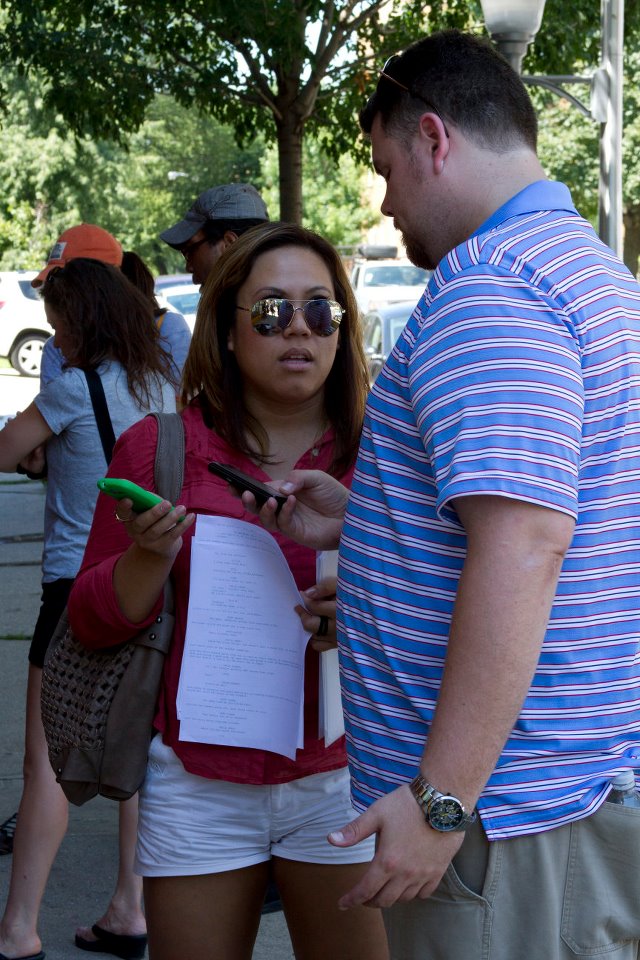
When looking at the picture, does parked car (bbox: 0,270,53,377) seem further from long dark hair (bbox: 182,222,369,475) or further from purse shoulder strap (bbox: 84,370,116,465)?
long dark hair (bbox: 182,222,369,475)

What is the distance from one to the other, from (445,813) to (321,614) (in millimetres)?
771

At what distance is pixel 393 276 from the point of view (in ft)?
81.6

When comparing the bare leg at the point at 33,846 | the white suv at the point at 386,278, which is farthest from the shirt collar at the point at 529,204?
the white suv at the point at 386,278

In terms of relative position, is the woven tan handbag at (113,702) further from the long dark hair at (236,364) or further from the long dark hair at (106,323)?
the long dark hair at (106,323)

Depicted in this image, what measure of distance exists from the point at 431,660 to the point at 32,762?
88.8 inches

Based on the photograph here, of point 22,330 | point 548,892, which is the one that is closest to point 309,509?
point 548,892

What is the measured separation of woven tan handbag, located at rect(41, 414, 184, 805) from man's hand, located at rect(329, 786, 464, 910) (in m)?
0.84

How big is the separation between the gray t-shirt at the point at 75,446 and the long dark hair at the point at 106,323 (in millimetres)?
35

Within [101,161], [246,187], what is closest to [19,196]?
[101,161]

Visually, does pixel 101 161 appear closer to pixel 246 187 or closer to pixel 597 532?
pixel 246 187

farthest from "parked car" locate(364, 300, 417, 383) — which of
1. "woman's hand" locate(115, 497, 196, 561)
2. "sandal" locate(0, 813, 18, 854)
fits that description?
"woman's hand" locate(115, 497, 196, 561)

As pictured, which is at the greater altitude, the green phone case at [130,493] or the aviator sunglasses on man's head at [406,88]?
the aviator sunglasses on man's head at [406,88]

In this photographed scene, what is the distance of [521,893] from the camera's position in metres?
1.90

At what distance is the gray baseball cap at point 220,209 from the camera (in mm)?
4855
